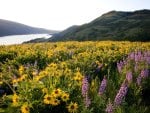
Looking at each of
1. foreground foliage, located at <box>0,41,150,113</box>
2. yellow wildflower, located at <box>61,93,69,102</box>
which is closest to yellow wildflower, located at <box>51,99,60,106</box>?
foreground foliage, located at <box>0,41,150,113</box>

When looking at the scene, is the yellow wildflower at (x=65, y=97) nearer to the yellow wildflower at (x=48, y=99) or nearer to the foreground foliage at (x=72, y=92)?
the foreground foliage at (x=72, y=92)

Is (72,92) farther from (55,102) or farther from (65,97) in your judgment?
(55,102)

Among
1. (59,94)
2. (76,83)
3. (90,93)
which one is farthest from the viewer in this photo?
(90,93)

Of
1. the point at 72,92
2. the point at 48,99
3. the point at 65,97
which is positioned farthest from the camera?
the point at 72,92

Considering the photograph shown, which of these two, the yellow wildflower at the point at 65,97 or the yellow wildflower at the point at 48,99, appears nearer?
the yellow wildflower at the point at 48,99

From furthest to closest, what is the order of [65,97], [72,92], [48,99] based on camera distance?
[72,92], [65,97], [48,99]

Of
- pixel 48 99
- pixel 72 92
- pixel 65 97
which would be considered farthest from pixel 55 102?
pixel 72 92

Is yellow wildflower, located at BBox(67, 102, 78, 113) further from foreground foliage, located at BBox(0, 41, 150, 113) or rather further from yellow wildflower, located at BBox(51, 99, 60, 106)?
yellow wildflower, located at BBox(51, 99, 60, 106)

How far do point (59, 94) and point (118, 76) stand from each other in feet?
12.7

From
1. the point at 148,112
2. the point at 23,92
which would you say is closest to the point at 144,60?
the point at 148,112

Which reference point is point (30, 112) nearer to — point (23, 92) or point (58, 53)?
point (23, 92)

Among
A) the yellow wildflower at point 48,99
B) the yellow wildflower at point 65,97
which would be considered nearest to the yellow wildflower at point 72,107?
the yellow wildflower at point 65,97

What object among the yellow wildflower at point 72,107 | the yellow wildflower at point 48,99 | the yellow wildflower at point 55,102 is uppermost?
the yellow wildflower at point 48,99

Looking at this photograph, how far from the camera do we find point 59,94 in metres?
6.10
